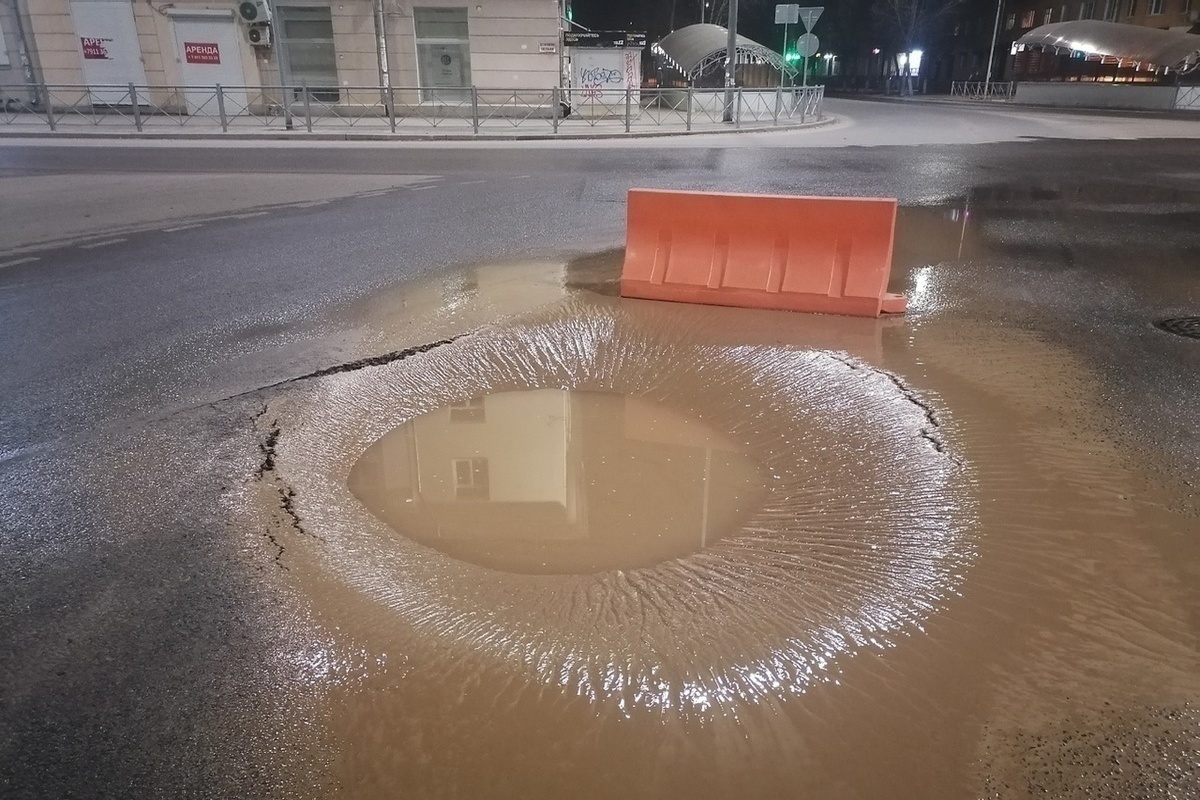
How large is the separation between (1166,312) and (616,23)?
5942cm

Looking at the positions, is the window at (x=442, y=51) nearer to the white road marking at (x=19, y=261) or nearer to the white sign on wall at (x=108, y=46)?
the white sign on wall at (x=108, y=46)

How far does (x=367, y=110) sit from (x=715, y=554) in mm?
25515

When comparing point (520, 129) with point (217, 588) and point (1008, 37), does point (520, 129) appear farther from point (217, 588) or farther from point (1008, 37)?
point (1008, 37)

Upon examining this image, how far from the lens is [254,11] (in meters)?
24.1

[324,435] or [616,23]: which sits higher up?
[616,23]

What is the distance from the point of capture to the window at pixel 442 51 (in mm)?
25312

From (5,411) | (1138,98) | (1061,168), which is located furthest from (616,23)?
(5,411)

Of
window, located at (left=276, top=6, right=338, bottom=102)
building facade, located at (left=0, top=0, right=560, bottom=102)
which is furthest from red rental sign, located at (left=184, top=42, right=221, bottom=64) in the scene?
window, located at (left=276, top=6, right=338, bottom=102)

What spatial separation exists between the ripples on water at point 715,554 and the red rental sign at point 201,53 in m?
24.7

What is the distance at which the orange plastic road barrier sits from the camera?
19.8ft

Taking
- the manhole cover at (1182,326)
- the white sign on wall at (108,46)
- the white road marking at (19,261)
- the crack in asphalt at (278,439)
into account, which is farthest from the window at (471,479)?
the white sign on wall at (108,46)

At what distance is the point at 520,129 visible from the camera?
2273cm

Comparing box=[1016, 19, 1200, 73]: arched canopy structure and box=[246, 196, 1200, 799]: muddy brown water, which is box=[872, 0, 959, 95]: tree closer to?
box=[1016, 19, 1200, 73]: arched canopy structure

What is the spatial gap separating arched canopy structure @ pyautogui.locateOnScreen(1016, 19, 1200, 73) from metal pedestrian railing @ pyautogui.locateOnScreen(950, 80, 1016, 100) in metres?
3.79
